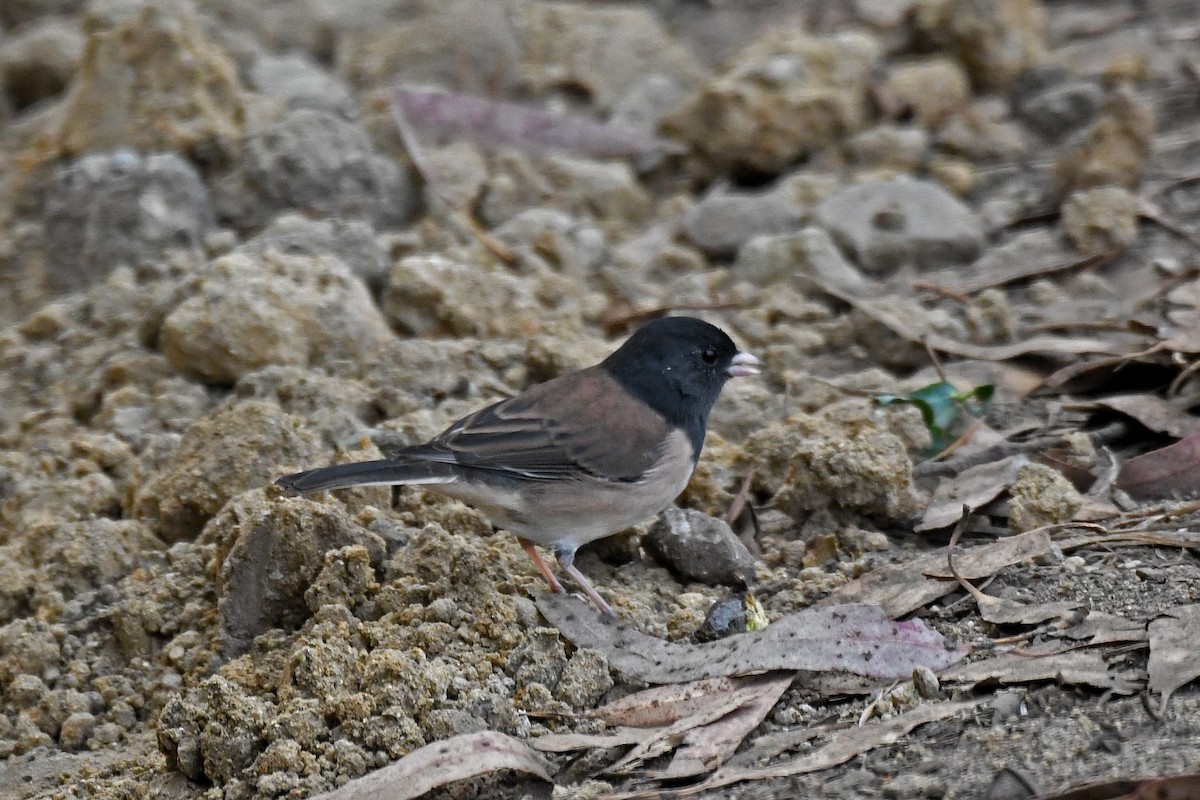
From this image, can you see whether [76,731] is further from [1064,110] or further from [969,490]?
[1064,110]

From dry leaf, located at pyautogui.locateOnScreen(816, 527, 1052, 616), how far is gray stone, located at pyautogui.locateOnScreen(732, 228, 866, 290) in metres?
2.02

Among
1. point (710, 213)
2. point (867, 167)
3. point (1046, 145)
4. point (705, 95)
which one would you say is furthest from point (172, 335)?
point (1046, 145)

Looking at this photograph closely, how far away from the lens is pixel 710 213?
638 centimetres

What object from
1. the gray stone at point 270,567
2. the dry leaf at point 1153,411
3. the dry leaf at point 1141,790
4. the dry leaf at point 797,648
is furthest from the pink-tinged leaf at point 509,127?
the dry leaf at point 1141,790

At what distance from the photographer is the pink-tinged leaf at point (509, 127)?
23.0 feet

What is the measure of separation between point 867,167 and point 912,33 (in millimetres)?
1401

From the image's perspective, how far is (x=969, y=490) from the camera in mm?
4219

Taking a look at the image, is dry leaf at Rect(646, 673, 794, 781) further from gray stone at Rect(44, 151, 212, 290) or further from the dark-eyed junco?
gray stone at Rect(44, 151, 212, 290)

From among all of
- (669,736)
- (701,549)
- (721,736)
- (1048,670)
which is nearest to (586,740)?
(669,736)

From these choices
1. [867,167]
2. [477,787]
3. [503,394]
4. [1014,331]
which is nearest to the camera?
[477,787]

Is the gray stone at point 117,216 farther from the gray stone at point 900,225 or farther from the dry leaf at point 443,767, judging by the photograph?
the dry leaf at point 443,767

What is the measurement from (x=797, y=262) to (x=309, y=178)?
214 cm

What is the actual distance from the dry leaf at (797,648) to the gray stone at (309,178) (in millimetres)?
3124

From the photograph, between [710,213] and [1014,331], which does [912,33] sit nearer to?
[710,213]
